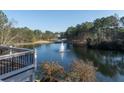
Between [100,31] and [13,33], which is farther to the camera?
[100,31]

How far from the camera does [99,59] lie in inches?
465

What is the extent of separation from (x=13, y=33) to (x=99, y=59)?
4.67m

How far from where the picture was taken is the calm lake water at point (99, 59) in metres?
8.55

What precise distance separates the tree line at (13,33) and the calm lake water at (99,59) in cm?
70

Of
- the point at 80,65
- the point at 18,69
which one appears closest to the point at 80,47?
the point at 80,65

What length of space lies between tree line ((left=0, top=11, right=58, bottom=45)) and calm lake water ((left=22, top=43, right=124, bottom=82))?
0.70 meters

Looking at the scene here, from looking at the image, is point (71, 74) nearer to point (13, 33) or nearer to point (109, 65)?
point (109, 65)

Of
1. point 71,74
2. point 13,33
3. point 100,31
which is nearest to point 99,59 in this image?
point 100,31

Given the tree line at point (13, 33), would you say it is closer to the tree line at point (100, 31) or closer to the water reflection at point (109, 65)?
the tree line at point (100, 31)

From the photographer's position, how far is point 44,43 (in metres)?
11.0

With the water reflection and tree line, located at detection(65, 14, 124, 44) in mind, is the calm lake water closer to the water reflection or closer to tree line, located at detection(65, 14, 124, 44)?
the water reflection

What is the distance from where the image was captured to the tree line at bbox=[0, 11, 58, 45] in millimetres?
9695

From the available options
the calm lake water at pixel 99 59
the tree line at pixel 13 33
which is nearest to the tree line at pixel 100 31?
the calm lake water at pixel 99 59
